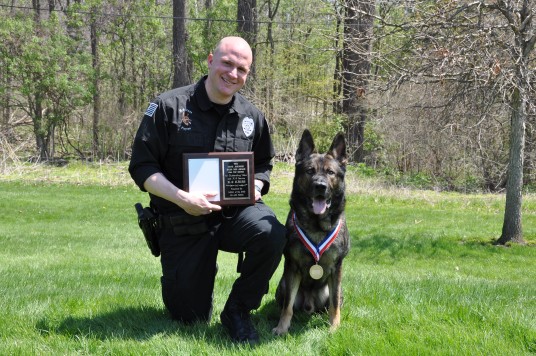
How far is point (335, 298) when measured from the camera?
12.4 ft

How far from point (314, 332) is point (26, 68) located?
21.6m

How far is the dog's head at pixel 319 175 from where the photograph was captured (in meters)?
3.83

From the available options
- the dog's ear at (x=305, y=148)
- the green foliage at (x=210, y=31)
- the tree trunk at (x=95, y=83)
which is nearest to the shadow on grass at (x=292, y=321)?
the dog's ear at (x=305, y=148)

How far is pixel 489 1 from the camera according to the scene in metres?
9.08

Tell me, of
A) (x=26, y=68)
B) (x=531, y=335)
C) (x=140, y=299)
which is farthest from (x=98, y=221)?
(x=26, y=68)

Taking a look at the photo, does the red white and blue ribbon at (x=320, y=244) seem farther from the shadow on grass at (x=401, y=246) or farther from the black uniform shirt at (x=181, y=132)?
the shadow on grass at (x=401, y=246)

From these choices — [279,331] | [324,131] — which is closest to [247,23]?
[324,131]

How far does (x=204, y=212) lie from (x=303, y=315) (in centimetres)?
119

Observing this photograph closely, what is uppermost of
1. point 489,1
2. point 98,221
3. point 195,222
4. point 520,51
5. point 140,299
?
point 489,1

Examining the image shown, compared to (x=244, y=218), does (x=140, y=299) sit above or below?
below

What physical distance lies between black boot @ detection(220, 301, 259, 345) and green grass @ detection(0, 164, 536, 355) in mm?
71

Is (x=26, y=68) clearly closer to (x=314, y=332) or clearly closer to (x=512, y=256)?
(x=512, y=256)

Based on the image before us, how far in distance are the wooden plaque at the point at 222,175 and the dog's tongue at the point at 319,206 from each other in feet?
1.54

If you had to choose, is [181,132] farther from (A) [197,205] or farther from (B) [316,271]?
(B) [316,271]
